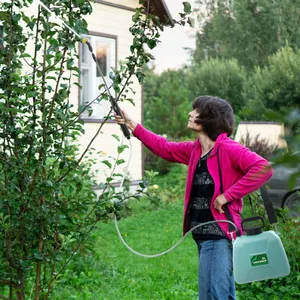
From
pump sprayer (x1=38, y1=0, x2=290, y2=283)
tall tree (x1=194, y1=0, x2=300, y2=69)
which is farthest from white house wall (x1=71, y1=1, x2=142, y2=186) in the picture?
tall tree (x1=194, y1=0, x2=300, y2=69)

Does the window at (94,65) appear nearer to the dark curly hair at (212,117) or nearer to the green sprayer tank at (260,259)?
the dark curly hair at (212,117)

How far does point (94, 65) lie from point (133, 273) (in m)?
6.50

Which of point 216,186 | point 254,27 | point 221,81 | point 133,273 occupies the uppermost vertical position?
point 254,27

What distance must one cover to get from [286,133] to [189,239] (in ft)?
27.2

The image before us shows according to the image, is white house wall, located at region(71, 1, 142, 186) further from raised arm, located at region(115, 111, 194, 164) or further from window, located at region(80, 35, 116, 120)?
raised arm, located at region(115, 111, 194, 164)

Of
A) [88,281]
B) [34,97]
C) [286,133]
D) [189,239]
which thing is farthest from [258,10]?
[286,133]

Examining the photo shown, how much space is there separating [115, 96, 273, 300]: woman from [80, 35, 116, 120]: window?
337 inches

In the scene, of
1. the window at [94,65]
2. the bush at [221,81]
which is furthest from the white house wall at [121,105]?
the bush at [221,81]

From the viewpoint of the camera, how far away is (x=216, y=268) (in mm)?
3770

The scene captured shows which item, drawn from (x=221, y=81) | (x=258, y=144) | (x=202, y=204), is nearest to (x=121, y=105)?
(x=258, y=144)

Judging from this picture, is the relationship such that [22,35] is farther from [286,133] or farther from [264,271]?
[286,133]

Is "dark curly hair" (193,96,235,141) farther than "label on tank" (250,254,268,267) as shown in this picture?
Yes

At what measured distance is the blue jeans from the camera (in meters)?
3.76

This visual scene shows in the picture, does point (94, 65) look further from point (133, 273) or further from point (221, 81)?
point (221, 81)
